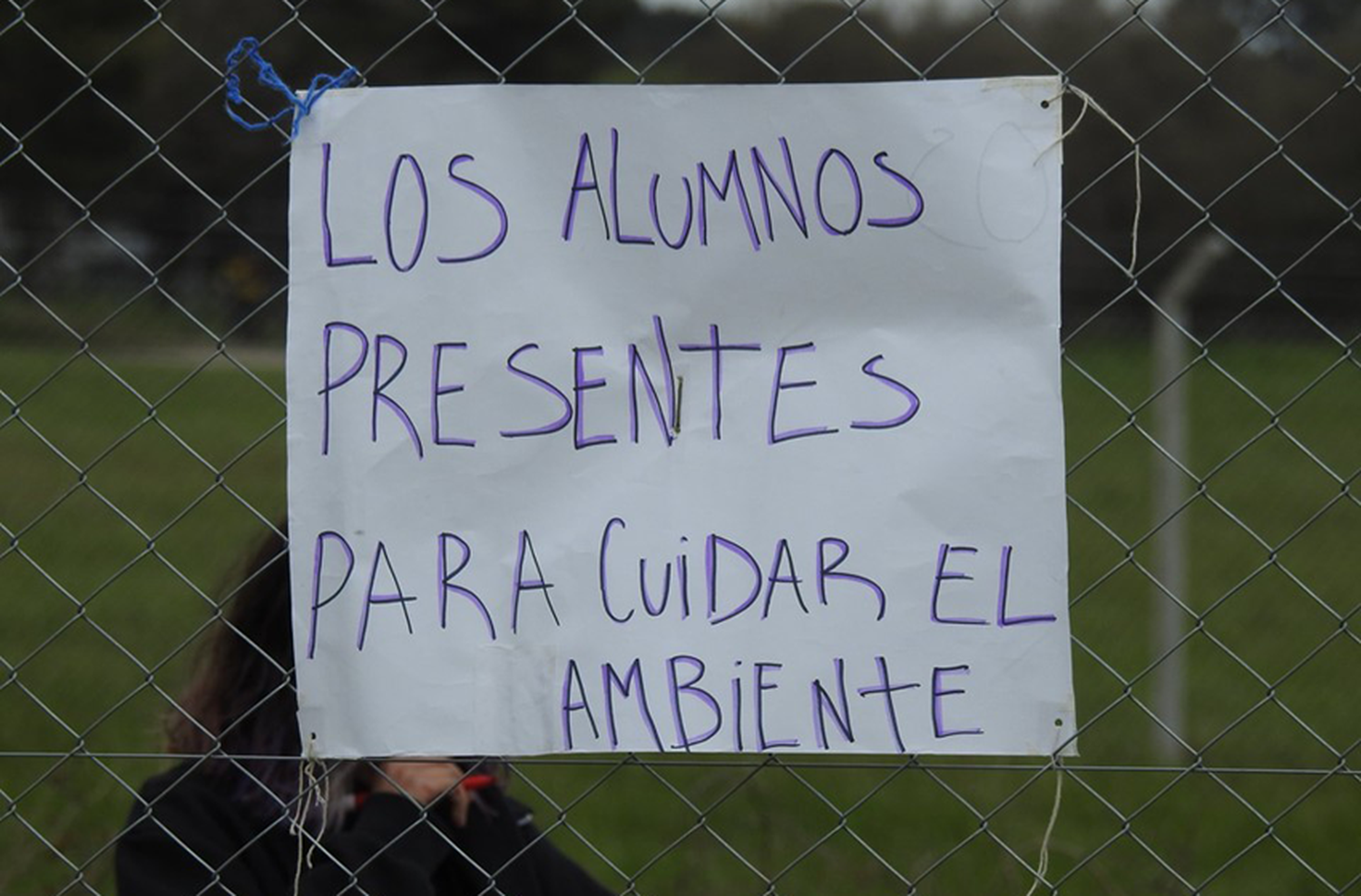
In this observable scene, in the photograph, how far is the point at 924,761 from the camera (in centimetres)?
604

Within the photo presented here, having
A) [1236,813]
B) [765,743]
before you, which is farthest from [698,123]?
[1236,813]

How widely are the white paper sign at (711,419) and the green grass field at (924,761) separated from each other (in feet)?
0.50

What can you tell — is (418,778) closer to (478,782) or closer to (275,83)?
(478,782)

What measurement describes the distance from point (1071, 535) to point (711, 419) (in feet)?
24.1

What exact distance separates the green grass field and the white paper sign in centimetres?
15

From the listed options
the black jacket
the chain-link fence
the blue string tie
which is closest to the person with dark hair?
the black jacket

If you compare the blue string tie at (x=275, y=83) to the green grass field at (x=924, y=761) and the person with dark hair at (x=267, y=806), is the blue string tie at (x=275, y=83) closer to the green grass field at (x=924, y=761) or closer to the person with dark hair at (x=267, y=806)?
the green grass field at (x=924, y=761)

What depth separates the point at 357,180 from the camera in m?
1.98

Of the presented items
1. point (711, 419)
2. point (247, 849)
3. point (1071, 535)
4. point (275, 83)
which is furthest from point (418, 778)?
point (1071, 535)

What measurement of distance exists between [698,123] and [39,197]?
55.9ft

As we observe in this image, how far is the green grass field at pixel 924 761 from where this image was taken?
3.20m

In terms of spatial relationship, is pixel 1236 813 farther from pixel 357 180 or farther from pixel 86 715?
pixel 357 180

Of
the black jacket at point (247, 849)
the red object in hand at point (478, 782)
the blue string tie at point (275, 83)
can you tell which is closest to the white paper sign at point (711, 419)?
the blue string tie at point (275, 83)

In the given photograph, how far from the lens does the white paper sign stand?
6.31 ft
